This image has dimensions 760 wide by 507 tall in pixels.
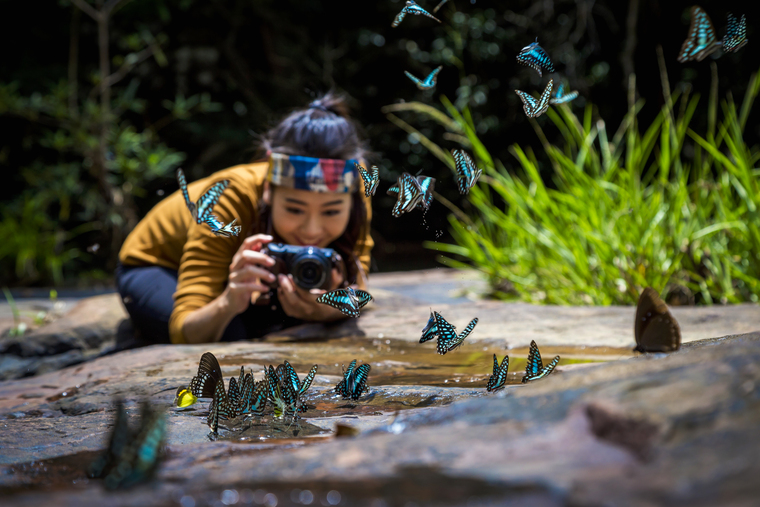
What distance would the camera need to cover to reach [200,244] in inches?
95.7

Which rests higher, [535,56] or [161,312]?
[535,56]


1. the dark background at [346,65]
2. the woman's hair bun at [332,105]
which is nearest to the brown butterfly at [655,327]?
the woman's hair bun at [332,105]

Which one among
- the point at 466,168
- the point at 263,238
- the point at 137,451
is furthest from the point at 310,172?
the point at 137,451

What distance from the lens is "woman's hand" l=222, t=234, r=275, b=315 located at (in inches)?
86.0

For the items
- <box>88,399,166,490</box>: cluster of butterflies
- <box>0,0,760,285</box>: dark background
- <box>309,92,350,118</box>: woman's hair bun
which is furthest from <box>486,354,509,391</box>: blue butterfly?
<box>0,0,760,285</box>: dark background

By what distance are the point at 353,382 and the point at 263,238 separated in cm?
94

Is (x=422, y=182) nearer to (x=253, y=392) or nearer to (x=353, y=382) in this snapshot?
(x=353, y=382)

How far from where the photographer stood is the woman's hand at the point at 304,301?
229 cm

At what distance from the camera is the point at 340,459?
2.22ft

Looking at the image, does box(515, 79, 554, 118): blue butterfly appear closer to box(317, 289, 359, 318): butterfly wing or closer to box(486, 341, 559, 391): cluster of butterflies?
box(486, 341, 559, 391): cluster of butterflies

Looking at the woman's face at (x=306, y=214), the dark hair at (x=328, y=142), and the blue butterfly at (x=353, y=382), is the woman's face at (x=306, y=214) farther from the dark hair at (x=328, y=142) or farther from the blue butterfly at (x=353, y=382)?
the blue butterfly at (x=353, y=382)

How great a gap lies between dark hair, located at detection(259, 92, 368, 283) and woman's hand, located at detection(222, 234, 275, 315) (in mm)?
321

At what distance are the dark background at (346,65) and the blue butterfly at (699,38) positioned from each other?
4667mm

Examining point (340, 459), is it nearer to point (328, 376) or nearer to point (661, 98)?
point (328, 376)
